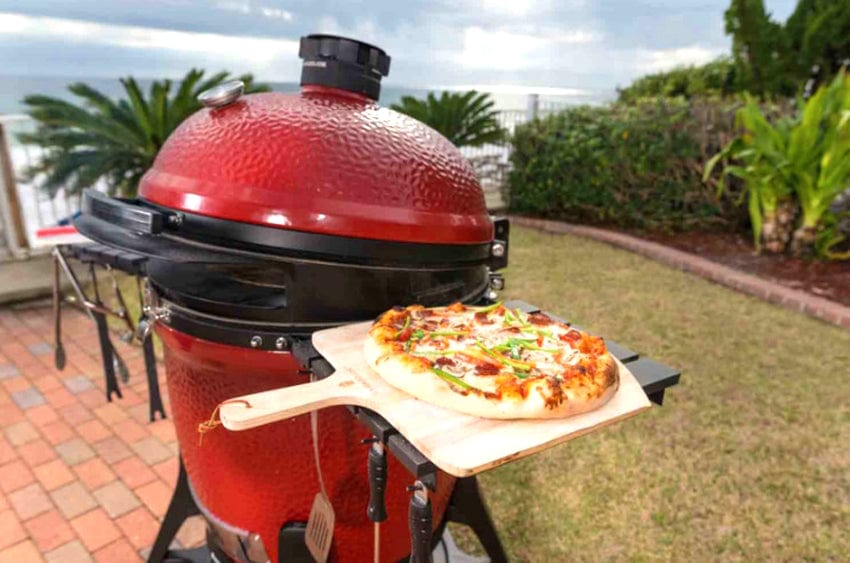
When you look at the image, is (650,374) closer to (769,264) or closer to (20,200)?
(769,264)

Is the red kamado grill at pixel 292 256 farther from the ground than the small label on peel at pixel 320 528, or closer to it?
farther from the ground

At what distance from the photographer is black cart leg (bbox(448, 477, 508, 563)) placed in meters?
1.88

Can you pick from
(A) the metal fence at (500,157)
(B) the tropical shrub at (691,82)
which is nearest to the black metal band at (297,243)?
(A) the metal fence at (500,157)

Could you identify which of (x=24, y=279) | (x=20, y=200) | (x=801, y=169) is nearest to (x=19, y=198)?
(x=20, y=200)

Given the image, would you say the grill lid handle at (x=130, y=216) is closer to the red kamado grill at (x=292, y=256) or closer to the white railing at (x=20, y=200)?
the red kamado grill at (x=292, y=256)

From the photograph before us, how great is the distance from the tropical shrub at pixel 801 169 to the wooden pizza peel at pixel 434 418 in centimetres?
502

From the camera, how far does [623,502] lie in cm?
262

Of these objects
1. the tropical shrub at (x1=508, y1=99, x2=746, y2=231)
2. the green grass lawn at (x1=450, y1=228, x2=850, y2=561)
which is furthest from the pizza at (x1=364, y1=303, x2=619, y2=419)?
the tropical shrub at (x1=508, y1=99, x2=746, y2=231)

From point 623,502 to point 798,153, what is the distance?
4.12 metres

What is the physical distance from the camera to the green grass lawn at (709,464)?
2422 mm

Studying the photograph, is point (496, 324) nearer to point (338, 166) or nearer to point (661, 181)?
point (338, 166)

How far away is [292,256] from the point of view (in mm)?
1252

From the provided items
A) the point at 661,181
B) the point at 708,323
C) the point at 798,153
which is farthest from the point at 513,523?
the point at 661,181

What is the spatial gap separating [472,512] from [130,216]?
1407 millimetres
